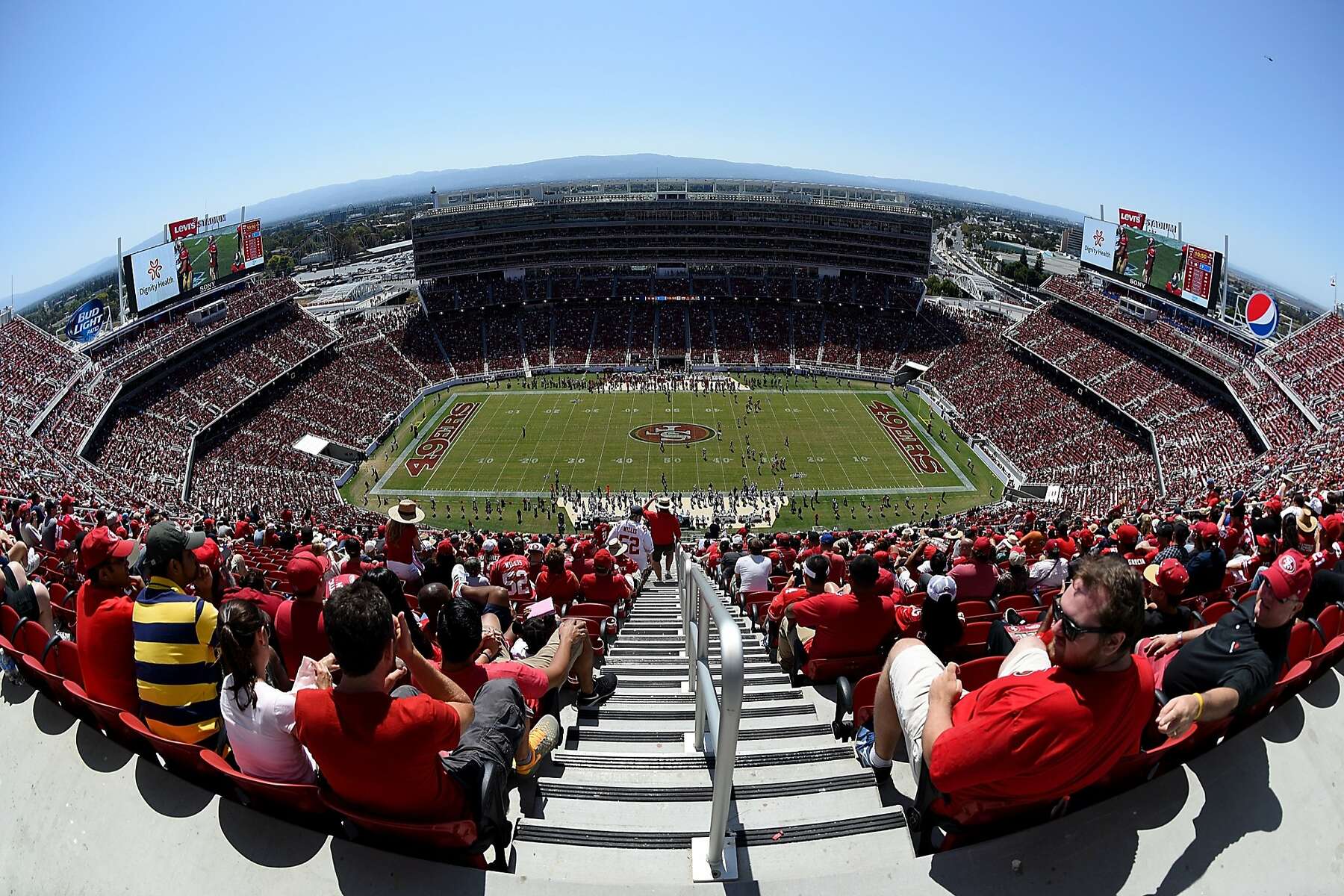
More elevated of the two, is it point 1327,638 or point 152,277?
point 1327,638

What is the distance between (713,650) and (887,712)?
8.39 feet

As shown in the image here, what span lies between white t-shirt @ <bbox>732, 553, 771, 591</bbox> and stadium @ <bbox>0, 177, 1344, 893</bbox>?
50 cm

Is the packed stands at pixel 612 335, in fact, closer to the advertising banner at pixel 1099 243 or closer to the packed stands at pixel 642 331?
the packed stands at pixel 642 331

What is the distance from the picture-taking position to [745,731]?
5746mm

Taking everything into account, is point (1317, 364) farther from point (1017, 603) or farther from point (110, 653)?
point (110, 653)

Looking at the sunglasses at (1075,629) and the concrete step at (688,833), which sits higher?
the sunglasses at (1075,629)

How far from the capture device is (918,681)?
4125mm

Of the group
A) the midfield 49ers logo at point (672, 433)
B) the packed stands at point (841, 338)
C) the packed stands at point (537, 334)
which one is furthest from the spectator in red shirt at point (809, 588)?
the packed stands at point (537, 334)

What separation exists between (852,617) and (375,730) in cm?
387

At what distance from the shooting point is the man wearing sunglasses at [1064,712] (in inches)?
128

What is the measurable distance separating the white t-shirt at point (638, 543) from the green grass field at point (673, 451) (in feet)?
75.6

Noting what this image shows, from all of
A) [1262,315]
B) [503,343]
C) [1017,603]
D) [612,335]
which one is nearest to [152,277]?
[503,343]

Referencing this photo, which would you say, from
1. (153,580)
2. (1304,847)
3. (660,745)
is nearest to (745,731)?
(660,745)

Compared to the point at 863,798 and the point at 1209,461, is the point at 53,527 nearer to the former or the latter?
the point at 863,798
